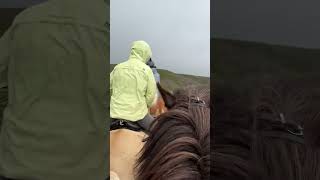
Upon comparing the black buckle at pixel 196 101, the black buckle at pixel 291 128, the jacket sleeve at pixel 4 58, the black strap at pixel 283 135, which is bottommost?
the black strap at pixel 283 135

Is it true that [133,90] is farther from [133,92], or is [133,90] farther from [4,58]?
[4,58]

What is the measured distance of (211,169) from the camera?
58 centimetres

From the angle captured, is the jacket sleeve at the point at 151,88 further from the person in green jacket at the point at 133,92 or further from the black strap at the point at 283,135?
the black strap at the point at 283,135

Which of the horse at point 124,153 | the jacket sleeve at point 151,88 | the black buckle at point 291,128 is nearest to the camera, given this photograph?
the black buckle at point 291,128

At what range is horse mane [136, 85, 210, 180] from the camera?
1.87 ft

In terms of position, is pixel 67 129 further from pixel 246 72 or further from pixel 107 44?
pixel 246 72

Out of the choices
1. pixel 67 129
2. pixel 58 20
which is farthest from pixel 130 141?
pixel 58 20

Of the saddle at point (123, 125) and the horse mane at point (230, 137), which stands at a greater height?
the horse mane at point (230, 137)

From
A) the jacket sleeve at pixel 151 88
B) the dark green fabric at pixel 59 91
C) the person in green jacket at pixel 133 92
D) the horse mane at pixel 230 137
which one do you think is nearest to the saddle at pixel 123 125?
the person in green jacket at pixel 133 92

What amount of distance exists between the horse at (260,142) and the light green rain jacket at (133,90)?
16.2 inches

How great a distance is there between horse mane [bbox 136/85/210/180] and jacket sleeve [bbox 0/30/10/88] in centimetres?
30

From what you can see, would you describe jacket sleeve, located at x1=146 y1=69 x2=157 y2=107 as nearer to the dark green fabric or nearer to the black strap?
the dark green fabric

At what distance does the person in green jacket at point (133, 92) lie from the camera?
1.00 m

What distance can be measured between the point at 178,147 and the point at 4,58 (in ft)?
1.22
